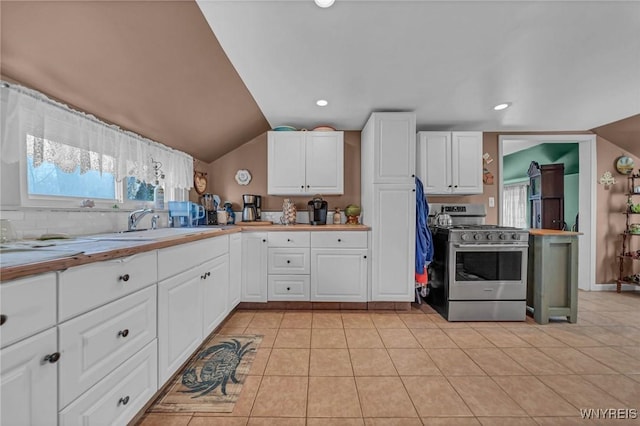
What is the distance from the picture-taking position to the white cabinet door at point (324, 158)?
125 inches

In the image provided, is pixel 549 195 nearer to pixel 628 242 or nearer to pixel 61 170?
pixel 628 242

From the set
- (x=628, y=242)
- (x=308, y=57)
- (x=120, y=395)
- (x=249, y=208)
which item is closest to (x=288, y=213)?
(x=249, y=208)

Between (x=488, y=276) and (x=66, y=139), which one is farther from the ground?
(x=66, y=139)

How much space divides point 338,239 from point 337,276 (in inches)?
15.9

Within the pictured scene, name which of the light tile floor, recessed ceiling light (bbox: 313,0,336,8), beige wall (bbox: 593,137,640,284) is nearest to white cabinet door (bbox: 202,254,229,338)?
the light tile floor

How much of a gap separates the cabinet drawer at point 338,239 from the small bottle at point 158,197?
1.55 m

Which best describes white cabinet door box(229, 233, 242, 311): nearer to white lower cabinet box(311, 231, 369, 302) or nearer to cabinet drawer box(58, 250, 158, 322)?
white lower cabinet box(311, 231, 369, 302)

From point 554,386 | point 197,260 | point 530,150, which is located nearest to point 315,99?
point 197,260

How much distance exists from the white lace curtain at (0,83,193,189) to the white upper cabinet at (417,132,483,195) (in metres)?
2.89

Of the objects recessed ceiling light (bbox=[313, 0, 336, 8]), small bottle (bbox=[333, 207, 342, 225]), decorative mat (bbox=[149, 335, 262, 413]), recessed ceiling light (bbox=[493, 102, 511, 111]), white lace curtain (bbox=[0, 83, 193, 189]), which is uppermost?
recessed ceiling light (bbox=[313, 0, 336, 8])

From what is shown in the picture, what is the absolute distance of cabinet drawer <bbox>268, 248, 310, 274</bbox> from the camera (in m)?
2.85

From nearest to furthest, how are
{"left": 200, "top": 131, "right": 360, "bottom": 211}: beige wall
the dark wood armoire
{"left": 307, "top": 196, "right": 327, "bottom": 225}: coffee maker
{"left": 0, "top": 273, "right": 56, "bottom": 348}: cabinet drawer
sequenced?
{"left": 0, "top": 273, "right": 56, "bottom": 348}: cabinet drawer < {"left": 307, "top": 196, "right": 327, "bottom": 225}: coffee maker < {"left": 200, "top": 131, "right": 360, "bottom": 211}: beige wall < the dark wood armoire

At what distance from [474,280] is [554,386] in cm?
106

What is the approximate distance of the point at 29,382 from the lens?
31.0 inches
